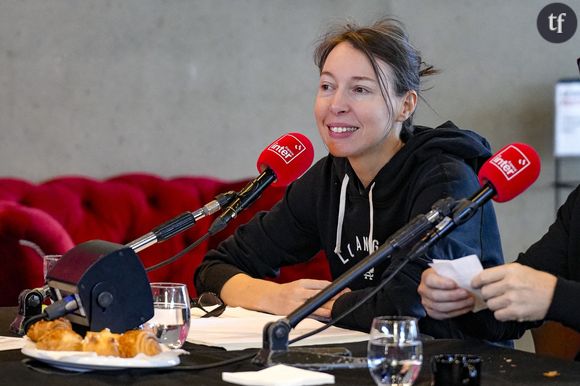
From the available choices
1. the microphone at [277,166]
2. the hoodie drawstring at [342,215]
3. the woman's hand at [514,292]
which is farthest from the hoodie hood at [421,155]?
the woman's hand at [514,292]

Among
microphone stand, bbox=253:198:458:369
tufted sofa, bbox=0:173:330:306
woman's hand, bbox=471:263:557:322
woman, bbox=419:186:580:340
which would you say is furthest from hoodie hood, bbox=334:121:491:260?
tufted sofa, bbox=0:173:330:306

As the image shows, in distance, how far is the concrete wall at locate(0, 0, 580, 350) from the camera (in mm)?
3760

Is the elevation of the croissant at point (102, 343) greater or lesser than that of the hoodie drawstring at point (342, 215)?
lesser

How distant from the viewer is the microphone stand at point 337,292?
1539mm

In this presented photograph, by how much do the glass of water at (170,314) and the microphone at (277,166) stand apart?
0.74 feet

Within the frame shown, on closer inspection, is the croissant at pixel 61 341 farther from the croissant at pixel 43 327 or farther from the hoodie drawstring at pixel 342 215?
the hoodie drawstring at pixel 342 215

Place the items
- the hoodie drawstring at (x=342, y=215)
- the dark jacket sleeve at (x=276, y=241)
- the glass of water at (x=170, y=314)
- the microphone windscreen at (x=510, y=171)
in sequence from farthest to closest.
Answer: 1. the dark jacket sleeve at (x=276, y=241)
2. the hoodie drawstring at (x=342, y=215)
3. the glass of water at (x=170, y=314)
4. the microphone windscreen at (x=510, y=171)

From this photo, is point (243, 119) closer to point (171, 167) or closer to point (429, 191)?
point (171, 167)

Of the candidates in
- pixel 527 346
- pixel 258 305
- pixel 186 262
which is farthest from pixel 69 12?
pixel 527 346

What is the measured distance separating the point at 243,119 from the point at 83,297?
2506 millimetres

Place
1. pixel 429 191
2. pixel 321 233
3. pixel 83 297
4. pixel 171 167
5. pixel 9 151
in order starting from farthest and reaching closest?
pixel 171 167
pixel 9 151
pixel 321 233
pixel 429 191
pixel 83 297

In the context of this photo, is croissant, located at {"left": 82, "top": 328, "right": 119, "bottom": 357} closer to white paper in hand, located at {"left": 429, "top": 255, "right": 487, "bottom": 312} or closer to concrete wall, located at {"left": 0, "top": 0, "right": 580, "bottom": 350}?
white paper in hand, located at {"left": 429, "top": 255, "right": 487, "bottom": 312}

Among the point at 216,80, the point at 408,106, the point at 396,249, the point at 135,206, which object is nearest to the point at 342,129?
the point at 408,106

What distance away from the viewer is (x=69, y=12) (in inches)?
149
